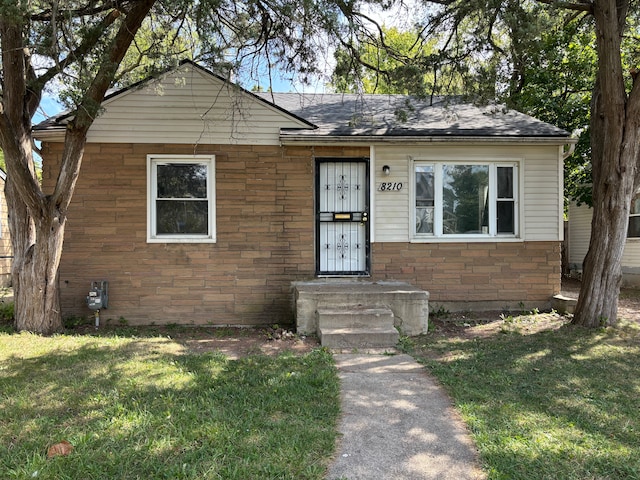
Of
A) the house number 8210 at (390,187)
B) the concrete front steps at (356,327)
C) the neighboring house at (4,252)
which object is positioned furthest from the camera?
the neighboring house at (4,252)

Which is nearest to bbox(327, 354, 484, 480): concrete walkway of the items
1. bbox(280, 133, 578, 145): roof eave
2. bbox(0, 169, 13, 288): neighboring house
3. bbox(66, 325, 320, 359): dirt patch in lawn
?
bbox(66, 325, 320, 359): dirt patch in lawn

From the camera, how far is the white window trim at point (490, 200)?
25.2 feet

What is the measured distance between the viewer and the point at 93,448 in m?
2.81

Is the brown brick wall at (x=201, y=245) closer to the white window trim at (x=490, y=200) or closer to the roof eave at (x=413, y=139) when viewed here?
the roof eave at (x=413, y=139)

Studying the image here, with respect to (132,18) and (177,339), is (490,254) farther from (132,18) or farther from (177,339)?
(132,18)

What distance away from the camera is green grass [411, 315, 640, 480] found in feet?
9.00

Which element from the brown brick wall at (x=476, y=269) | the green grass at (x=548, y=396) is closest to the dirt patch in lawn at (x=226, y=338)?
the green grass at (x=548, y=396)

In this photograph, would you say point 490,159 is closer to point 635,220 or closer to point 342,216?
point 342,216

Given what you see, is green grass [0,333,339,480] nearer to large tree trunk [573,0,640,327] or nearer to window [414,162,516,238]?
window [414,162,516,238]

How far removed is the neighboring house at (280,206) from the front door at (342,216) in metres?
0.02

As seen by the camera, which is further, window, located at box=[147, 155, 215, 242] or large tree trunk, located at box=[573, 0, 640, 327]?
window, located at box=[147, 155, 215, 242]

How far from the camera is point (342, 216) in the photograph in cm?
765

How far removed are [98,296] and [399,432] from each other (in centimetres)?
562

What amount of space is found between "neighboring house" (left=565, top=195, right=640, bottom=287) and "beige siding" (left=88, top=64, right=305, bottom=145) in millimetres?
10896
